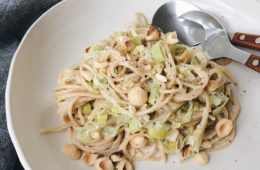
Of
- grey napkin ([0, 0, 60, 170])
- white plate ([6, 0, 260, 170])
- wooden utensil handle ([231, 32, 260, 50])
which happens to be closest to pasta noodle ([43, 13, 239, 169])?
white plate ([6, 0, 260, 170])

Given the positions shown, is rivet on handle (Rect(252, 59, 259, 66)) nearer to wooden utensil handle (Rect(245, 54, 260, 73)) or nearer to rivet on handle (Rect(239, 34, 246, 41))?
wooden utensil handle (Rect(245, 54, 260, 73))

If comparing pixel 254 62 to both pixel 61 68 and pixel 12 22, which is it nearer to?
pixel 61 68

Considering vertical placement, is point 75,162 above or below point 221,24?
below

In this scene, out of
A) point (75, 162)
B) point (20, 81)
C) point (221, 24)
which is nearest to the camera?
point (75, 162)

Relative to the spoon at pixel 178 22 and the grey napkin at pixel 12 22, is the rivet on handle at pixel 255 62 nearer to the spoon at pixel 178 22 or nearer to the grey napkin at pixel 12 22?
the spoon at pixel 178 22

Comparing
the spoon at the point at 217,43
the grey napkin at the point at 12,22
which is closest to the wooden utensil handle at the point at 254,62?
the spoon at the point at 217,43

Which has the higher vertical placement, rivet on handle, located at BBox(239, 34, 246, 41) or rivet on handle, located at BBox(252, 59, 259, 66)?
rivet on handle, located at BBox(239, 34, 246, 41)

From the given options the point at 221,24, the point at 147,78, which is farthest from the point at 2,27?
the point at 221,24

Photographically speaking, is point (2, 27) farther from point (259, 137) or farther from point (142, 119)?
point (259, 137)
